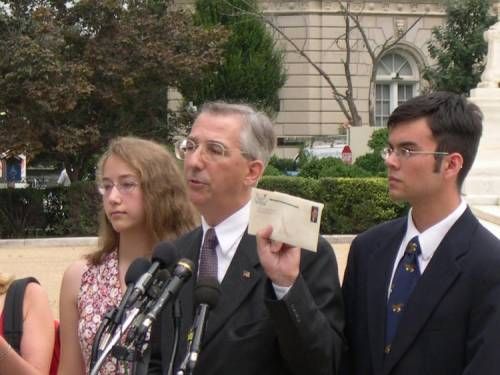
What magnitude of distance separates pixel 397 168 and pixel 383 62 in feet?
141

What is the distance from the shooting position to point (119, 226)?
15.8ft

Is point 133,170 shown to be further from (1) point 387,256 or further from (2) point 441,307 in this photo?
(2) point 441,307

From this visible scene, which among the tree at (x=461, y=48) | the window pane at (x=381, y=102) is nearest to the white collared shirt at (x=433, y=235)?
the tree at (x=461, y=48)

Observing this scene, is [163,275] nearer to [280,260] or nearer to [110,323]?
[110,323]

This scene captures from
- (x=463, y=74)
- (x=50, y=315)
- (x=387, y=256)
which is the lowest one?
(x=50, y=315)

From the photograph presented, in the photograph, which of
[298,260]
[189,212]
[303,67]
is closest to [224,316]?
[298,260]

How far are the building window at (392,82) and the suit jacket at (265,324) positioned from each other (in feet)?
139

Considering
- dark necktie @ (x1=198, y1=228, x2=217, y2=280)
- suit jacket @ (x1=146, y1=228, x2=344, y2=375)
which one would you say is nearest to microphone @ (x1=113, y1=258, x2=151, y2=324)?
suit jacket @ (x1=146, y1=228, x2=344, y2=375)

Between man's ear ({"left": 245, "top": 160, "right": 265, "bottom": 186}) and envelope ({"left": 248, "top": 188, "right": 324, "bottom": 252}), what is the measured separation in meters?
0.64

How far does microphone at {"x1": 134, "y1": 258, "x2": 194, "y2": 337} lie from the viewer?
311cm

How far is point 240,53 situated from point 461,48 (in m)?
9.45

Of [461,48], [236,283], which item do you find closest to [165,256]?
[236,283]

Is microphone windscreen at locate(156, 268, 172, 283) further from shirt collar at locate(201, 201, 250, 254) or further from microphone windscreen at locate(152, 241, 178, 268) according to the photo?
shirt collar at locate(201, 201, 250, 254)

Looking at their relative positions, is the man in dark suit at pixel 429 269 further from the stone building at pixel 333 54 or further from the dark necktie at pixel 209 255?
the stone building at pixel 333 54
